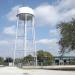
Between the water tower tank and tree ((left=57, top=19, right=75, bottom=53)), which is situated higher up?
the water tower tank

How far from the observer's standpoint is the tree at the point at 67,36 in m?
44.3

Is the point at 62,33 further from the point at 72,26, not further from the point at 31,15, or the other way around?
the point at 31,15

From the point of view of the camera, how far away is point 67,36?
44875mm

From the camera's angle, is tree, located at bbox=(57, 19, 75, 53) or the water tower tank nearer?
tree, located at bbox=(57, 19, 75, 53)

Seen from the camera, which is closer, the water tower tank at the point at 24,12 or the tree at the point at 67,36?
the tree at the point at 67,36

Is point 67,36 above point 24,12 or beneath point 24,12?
beneath

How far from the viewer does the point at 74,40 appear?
44.0 metres

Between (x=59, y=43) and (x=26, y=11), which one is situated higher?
(x=26, y=11)

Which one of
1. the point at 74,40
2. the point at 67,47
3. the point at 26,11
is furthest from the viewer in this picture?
the point at 26,11

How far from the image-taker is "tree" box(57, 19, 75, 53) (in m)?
44.3

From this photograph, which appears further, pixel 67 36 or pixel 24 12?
pixel 24 12

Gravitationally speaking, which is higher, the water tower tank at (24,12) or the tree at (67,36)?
the water tower tank at (24,12)

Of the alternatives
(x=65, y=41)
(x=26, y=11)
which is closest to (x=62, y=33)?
(x=65, y=41)

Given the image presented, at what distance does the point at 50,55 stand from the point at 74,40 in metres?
79.0
